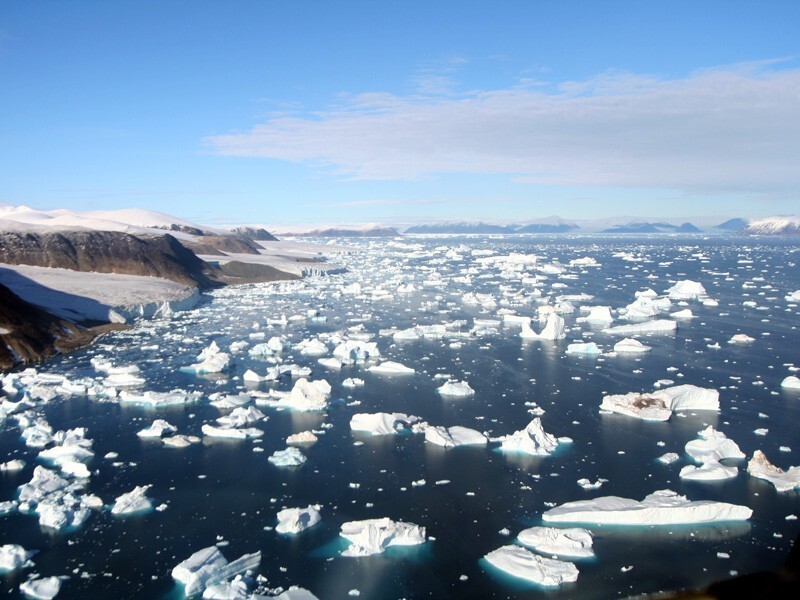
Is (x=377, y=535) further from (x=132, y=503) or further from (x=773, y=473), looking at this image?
(x=773, y=473)

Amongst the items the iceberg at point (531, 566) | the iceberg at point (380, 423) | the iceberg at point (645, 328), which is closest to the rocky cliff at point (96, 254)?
the iceberg at point (645, 328)

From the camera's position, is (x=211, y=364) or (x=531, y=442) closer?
(x=531, y=442)

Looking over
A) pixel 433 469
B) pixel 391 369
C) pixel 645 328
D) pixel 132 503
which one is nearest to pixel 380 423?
pixel 433 469

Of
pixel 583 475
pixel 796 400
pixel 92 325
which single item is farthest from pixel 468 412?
pixel 92 325

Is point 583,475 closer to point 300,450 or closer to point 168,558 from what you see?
point 300,450

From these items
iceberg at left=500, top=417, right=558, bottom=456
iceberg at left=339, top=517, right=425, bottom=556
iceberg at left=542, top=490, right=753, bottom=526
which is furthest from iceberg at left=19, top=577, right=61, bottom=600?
iceberg at left=500, top=417, right=558, bottom=456

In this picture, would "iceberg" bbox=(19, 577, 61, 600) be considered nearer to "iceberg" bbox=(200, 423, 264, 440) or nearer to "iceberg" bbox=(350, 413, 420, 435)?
"iceberg" bbox=(200, 423, 264, 440)
